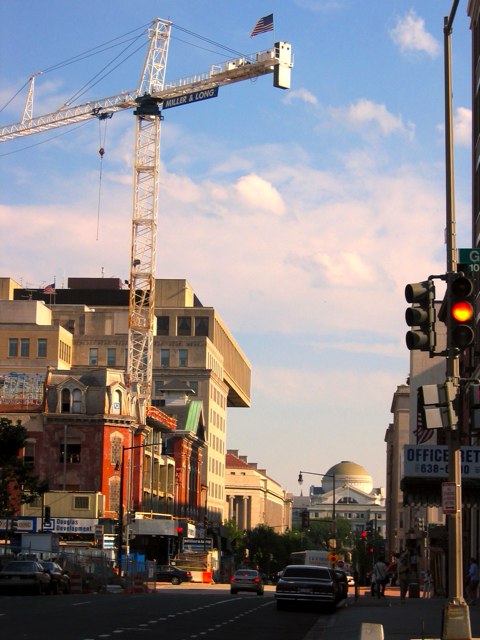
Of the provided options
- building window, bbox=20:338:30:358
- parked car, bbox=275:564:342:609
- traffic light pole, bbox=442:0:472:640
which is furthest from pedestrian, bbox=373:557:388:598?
building window, bbox=20:338:30:358

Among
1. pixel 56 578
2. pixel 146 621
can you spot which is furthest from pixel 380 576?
pixel 146 621

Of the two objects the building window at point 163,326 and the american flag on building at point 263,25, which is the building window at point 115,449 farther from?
the building window at point 163,326

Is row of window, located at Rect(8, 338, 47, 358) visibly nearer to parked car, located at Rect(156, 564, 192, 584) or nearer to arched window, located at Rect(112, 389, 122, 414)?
arched window, located at Rect(112, 389, 122, 414)

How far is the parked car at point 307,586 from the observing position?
3694 cm

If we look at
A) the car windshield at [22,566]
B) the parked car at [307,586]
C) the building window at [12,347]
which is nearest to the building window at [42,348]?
the building window at [12,347]

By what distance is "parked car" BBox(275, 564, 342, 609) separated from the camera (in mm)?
36938

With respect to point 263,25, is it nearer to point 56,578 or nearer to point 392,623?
point 56,578

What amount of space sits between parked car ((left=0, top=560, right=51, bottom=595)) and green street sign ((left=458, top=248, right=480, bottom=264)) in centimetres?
2330

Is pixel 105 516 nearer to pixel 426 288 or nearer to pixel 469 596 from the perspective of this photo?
pixel 469 596

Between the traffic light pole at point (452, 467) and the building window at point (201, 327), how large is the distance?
136m

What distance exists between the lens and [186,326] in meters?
157

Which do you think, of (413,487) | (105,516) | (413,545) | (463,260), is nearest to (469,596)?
(413,487)

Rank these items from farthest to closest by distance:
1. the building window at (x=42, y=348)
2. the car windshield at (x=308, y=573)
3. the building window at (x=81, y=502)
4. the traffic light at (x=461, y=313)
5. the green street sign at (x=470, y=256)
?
the building window at (x=42, y=348), the building window at (x=81, y=502), the car windshield at (x=308, y=573), the green street sign at (x=470, y=256), the traffic light at (x=461, y=313)

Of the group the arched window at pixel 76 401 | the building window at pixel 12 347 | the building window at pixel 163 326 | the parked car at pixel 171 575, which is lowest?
the parked car at pixel 171 575
